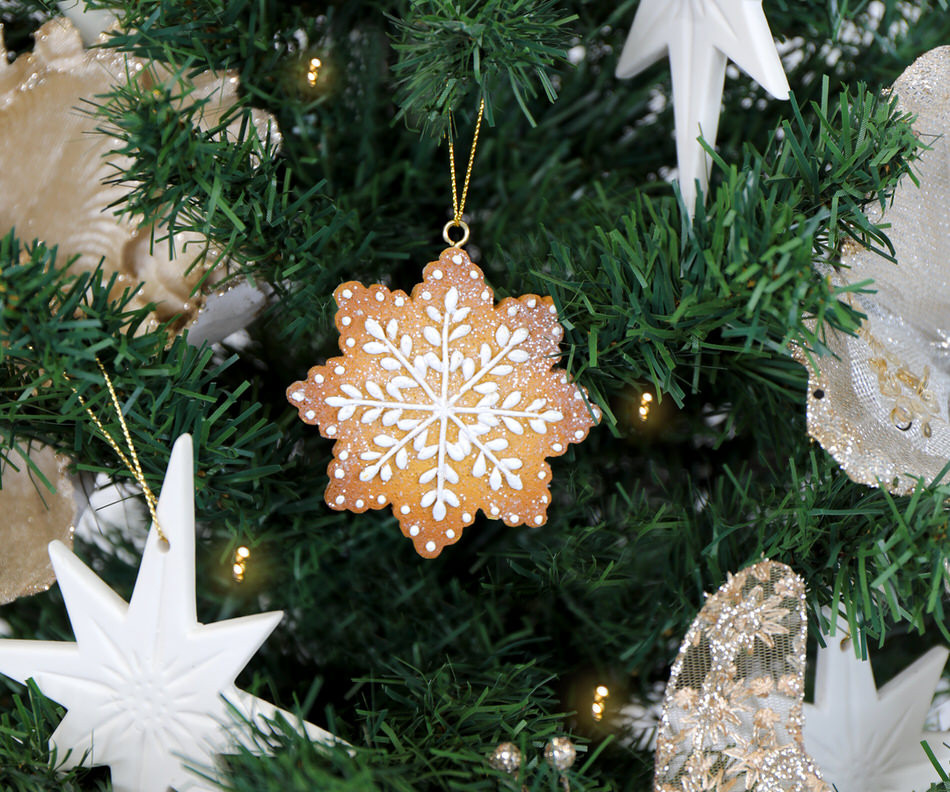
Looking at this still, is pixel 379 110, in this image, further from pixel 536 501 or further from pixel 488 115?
pixel 536 501

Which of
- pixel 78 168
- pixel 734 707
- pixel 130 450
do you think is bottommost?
pixel 734 707

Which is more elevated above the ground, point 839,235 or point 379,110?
point 379,110

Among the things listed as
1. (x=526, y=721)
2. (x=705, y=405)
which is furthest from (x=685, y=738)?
(x=705, y=405)

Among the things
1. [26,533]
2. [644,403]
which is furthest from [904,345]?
[26,533]

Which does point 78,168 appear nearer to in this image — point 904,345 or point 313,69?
point 313,69

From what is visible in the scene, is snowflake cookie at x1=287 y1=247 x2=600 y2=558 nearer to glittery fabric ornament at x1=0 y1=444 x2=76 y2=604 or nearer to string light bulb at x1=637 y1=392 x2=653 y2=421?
string light bulb at x1=637 y1=392 x2=653 y2=421

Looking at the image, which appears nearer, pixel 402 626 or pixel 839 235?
pixel 839 235
